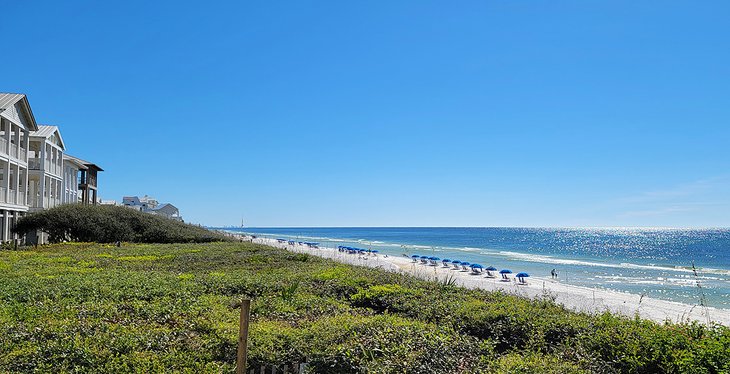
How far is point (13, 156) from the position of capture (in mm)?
29125

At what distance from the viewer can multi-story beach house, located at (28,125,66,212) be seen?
35750 mm

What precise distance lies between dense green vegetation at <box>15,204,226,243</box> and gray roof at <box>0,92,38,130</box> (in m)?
6.12

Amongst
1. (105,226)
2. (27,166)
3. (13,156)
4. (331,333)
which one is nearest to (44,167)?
(27,166)

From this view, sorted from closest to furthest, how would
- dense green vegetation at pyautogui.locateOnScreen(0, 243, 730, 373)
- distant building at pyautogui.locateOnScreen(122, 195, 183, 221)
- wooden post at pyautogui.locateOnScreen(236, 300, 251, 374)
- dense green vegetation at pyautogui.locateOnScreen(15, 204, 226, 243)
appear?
1. wooden post at pyautogui.locateOnScreen(236, 300, 251, 374)
2. dense green vegetation at pyautogui.locateOnScreen(0, 243, 730, 373)
3. dense green vegetation at pyautogui.locateOnScreen(15, 204, 226, 243)
4. distant building at pyautogui.locateOnScreen(122, 195, 183, 221)

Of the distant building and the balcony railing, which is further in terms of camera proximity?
the distant building

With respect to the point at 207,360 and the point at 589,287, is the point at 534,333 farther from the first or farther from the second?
the point at 589,287

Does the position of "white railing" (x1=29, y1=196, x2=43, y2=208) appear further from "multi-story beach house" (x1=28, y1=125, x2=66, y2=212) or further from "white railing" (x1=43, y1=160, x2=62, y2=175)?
"white railing" (x1=43, y1=160, x2=62, y2=175)

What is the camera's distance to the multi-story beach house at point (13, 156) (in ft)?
92.6

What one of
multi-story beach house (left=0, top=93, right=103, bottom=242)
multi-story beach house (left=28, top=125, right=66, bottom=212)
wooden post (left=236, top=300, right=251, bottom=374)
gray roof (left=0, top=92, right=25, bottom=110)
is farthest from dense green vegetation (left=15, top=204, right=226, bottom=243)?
wooden post (left=236, top=300, right=251, bottom=374)

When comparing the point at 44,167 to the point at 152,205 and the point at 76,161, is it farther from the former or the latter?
the point at 152,205

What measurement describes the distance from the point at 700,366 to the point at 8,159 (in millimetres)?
33703

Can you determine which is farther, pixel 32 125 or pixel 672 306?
pixel 32 125

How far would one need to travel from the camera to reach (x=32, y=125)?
32500 millimetres

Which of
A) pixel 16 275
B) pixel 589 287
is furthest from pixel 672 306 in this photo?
pixel 16 275
